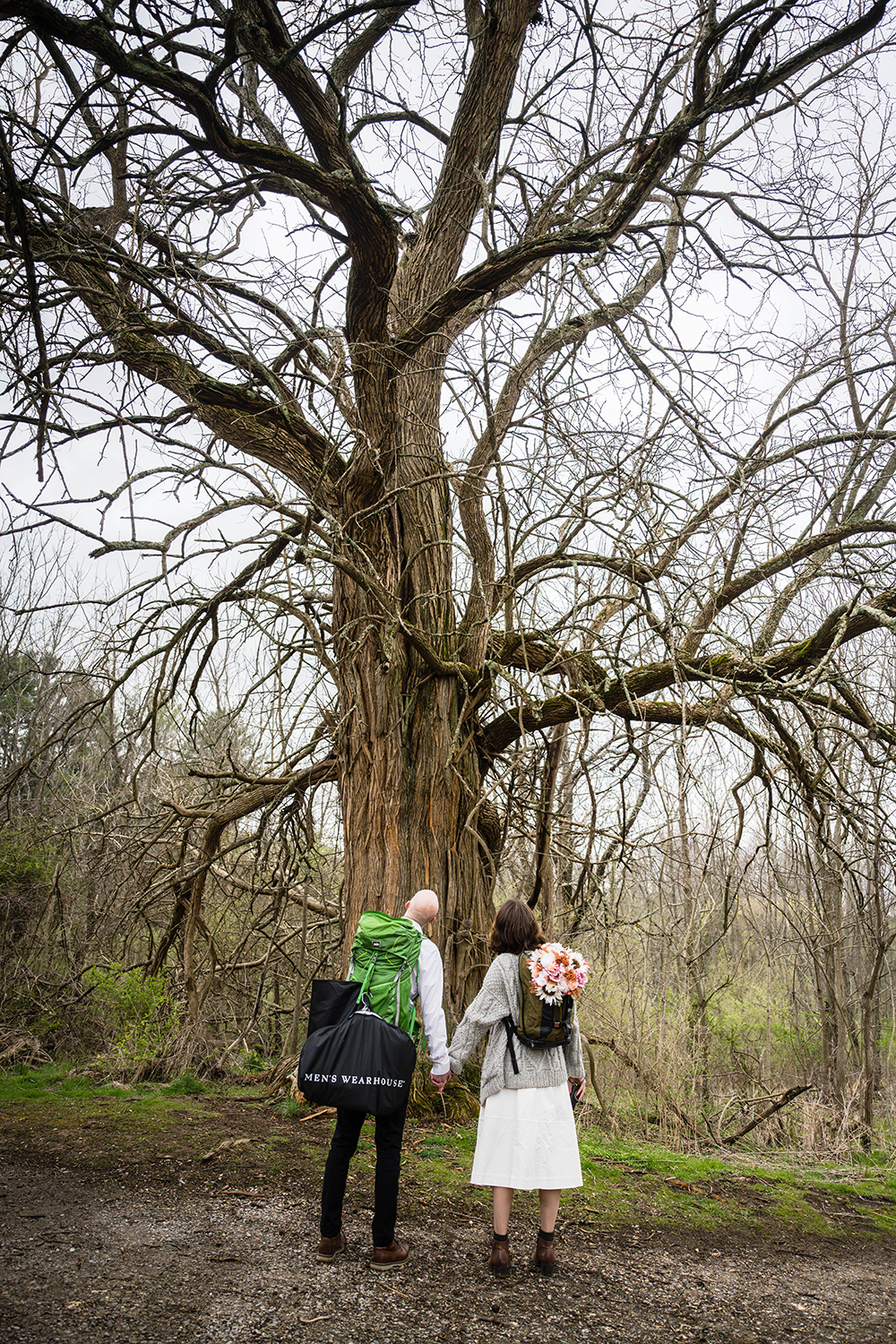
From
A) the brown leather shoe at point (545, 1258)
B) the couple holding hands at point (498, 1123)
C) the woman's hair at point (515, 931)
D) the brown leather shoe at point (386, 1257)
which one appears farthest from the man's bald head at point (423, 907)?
the brown leather shoe at point (545, 1258)

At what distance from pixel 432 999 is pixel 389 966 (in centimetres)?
23

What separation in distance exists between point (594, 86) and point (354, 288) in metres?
1.63

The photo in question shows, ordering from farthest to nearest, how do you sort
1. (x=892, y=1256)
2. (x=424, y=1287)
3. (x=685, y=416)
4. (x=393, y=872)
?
(x=393, y=872) → (x=685, y=416) → (x=892, y=1256) → (x=424, y=1287)

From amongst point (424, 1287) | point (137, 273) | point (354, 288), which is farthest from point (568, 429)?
point (424, 1287)

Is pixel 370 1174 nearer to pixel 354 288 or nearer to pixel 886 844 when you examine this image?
pixel 886 844

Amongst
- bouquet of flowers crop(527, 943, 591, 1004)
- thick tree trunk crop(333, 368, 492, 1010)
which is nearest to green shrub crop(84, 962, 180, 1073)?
thick tree trunk crop(333, 368, 492, 1010)

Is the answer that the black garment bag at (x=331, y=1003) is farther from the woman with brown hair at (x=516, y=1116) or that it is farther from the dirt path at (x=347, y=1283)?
the dirt path at (x=347, y=1283)

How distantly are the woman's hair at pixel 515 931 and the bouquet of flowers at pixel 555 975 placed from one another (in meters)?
0.17

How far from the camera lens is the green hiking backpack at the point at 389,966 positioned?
3504 mm

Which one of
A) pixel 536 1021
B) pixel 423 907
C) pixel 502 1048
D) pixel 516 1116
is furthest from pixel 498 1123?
pixel 423 907

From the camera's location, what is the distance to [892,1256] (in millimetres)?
4336

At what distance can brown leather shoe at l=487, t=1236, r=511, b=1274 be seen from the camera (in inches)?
135

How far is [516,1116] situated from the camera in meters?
3.53

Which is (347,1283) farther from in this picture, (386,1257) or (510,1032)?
(510,1032)
